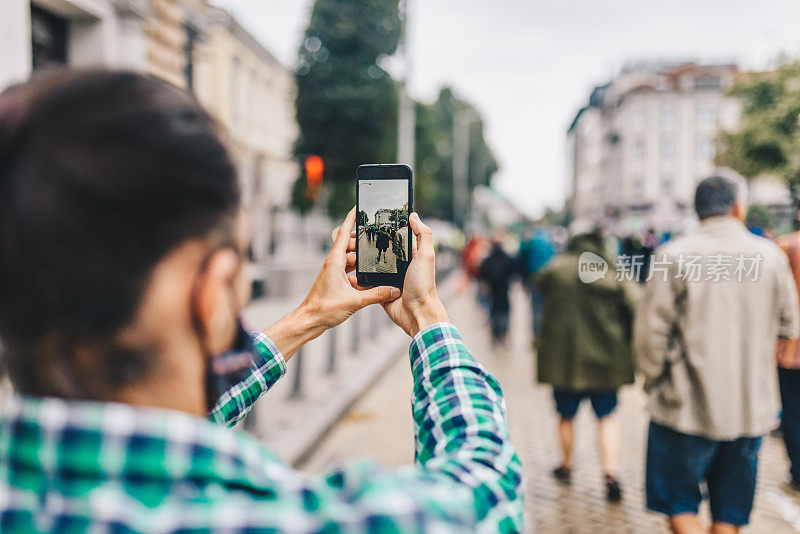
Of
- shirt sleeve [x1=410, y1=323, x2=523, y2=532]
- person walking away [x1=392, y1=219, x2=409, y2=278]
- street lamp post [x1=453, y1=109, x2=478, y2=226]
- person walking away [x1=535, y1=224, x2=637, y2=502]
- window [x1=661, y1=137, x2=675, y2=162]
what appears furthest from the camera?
window [x1=661, y1=137, x2=675, y2=162]

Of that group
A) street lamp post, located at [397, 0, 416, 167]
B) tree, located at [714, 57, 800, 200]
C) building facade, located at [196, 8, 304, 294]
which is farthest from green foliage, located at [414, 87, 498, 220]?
tree, located at [714, 57, 800, 200]

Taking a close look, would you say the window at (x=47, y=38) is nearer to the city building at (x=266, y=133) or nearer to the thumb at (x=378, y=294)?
the thumb at (x=378, y=294)

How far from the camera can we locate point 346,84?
22.9 meters

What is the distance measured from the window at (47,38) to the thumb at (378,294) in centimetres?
452

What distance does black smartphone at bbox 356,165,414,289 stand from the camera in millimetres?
1423

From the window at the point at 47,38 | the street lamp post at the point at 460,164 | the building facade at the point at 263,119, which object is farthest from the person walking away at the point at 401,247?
the street lamp post at the point at 460,164

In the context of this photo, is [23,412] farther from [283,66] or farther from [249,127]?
[283,66]

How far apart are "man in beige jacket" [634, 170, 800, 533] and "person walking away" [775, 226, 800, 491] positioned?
0.39 metres

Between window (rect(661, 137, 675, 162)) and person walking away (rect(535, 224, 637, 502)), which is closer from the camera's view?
person walking away (rect(535, 224, 637, 502))

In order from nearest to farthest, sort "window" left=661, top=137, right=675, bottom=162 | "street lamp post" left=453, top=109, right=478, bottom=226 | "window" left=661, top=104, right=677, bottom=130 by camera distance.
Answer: "street lamp post" left=453, top=109, right=478, bottom=226 < "window" left=661, top=104, right=677, bottom=130 < "window" left=661, top=137, right=675, bottom=162

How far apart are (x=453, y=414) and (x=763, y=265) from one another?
2.51 metres

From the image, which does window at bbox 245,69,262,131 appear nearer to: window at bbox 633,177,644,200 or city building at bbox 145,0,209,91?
city building at bbox 145,0,209,91

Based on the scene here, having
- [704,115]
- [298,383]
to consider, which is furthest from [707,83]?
[298,383]

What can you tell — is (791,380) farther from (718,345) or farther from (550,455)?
(550,455)
